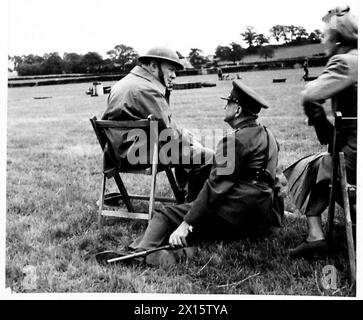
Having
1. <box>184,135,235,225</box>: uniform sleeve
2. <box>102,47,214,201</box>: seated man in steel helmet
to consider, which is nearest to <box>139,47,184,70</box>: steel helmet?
<box>102,47,214,201</box>: seated man in steel helmet

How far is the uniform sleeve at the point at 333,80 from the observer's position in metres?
3.46

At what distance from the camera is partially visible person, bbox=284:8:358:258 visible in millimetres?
3467

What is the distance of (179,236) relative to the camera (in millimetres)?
3740

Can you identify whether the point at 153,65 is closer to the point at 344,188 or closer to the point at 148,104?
the point at 148,104

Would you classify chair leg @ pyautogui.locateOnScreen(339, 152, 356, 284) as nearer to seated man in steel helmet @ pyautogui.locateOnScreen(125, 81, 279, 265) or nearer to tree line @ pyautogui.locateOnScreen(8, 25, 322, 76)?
seated man in steel helmet @ pyautogui.locateOnScreen(125, 81, 279, 265)

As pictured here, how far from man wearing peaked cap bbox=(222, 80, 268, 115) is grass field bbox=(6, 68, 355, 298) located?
117cm

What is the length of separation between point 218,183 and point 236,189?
156 mm

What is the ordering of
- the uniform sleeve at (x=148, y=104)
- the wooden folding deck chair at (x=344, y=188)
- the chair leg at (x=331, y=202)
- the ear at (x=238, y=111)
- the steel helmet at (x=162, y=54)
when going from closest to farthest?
the wooden folding deck chair at (x=344, y=188) → the chair leg at (x=331, y=202) → the ear at (x=238, y=111) → the uniform sleeve at (x=148, y=104) → the steel helmet at (x=162, y=54)

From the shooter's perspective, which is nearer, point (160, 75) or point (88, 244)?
point (88, 244)

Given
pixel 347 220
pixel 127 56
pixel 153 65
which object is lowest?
pixel 347 220

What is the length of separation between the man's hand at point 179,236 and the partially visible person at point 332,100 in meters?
0.88

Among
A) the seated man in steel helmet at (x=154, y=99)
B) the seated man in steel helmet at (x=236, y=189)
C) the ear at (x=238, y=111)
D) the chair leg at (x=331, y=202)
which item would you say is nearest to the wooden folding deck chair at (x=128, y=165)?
the seated man in steel helmet at (x=154, y=99)

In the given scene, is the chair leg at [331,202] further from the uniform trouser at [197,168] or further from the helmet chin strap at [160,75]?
the helmet chin strap at [160,75]

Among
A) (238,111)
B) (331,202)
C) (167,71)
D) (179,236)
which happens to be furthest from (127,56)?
(331,202)
